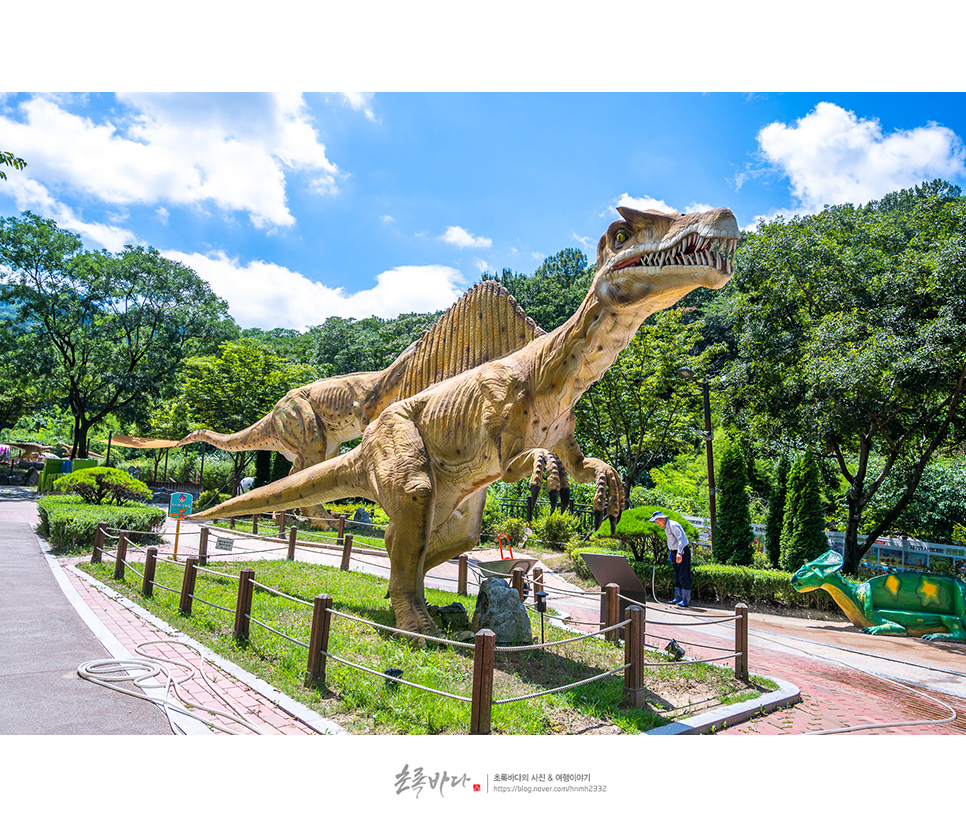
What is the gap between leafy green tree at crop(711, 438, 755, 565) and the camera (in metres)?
12.9

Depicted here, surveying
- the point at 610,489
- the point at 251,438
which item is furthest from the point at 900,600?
the point at 251,438

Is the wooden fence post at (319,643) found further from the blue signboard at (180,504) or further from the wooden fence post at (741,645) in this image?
the blue signboard at (180,504)

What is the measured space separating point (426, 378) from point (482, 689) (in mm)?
3683

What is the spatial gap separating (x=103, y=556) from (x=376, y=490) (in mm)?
7003

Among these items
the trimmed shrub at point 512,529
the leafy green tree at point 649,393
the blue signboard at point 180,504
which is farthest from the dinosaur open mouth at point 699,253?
the leafy green tree at point 649,393

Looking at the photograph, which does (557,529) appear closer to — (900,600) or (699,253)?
(900,600)

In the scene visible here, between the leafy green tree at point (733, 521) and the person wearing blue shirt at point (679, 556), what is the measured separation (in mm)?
3108

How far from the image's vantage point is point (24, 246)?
22.6 metres

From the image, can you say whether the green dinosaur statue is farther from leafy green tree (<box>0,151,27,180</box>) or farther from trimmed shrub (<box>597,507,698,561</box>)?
leafy green tree (<box>0,151,27,180</box>)

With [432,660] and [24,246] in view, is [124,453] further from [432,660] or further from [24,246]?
[432,660]

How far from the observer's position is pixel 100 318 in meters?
24.5

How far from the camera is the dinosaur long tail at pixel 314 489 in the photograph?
6285 mm

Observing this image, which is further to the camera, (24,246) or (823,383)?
(24,246)

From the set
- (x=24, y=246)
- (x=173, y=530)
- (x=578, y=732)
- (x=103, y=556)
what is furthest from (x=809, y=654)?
(x=24, y=246)
